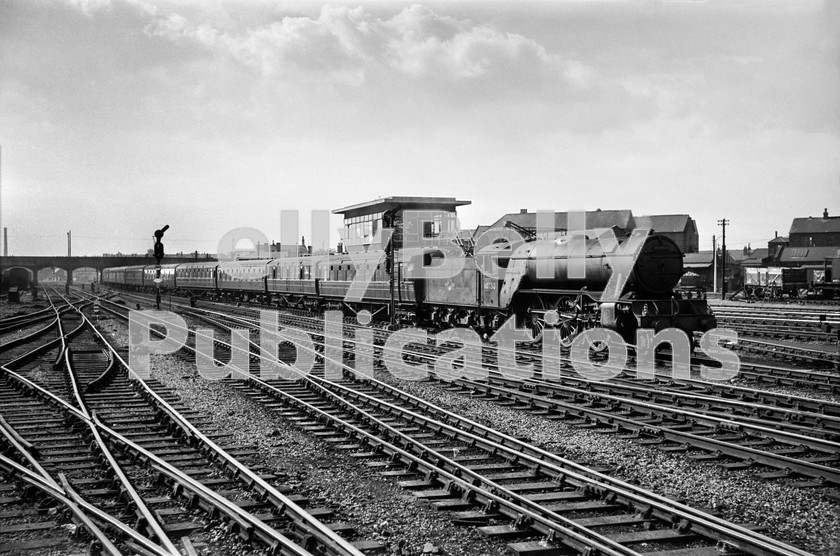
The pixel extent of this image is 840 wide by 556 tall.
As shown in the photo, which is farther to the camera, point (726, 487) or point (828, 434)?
point (828, 434)

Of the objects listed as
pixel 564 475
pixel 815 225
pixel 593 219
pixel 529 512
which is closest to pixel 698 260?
pixel 593 219

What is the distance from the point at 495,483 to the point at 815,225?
88.6 meters

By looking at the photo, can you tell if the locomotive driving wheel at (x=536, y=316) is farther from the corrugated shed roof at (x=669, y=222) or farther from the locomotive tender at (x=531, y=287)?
the corrugated shed roof at (x=669, y=222)

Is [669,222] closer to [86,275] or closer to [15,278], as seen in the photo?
[15,278]

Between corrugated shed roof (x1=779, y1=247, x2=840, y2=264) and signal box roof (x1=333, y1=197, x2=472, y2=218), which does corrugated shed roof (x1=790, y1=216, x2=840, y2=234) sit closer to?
corrugated shed roof (x1=779, y1=247, x2=840, y2=264)

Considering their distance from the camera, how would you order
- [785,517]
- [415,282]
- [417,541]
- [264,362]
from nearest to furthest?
1. [417,541]
2. [785,517]
3. [264,362]
4. [415,282]

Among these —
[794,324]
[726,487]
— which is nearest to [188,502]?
[726,487]

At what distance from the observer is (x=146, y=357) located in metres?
16.6

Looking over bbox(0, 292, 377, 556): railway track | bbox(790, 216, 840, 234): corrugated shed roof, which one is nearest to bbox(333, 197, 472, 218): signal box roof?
bbox(0, 292, 377, 556): railway track

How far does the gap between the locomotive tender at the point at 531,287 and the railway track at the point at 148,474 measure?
361 inches

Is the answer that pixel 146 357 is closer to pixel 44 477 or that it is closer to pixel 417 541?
pixel 44 477

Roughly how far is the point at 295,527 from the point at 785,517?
4.28m

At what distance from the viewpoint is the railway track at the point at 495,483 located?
5332 mm

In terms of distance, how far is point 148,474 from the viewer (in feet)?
23.3
